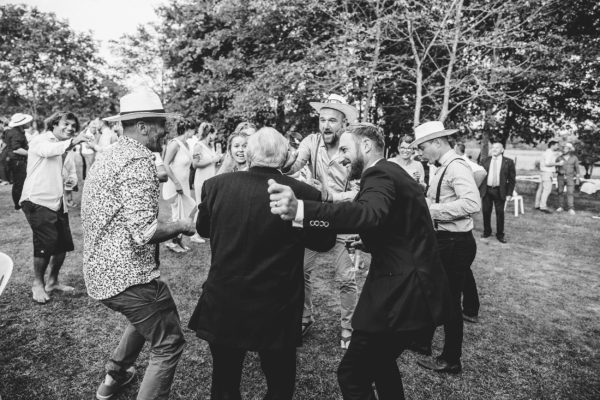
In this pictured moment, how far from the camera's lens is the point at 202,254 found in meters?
7.00

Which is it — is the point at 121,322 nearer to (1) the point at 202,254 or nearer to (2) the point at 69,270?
(2) the point at 69,270

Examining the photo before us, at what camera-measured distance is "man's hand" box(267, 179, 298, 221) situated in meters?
1.67

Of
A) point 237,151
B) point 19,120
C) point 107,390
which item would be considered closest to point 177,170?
point 19,120

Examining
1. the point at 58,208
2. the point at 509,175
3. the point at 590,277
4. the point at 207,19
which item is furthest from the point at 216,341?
the point at 207,19

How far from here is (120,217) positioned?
241 centimetres

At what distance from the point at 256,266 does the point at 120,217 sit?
971 mm

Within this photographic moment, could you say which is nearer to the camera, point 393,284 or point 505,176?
point 393,284

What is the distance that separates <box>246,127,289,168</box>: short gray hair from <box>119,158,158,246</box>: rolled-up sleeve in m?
0.75

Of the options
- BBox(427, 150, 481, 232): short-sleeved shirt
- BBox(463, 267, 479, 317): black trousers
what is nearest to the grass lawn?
BBox(463, 267, 479, 317): black trousers

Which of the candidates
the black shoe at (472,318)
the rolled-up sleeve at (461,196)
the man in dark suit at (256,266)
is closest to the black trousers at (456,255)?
the rolled-up sleeve at (461,196)

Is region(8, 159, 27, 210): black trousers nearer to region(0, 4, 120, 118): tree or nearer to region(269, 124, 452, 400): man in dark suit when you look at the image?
region(269, 124, 452, 400): man in dark suit

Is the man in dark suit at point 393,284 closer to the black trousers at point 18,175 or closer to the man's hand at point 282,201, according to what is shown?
the man's hand at point 282,201

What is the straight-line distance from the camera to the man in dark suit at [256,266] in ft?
7.05

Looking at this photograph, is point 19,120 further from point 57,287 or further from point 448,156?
point 448,156
